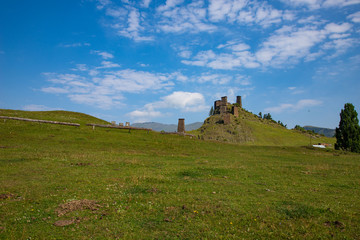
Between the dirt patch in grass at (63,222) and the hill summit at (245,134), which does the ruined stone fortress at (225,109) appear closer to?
the hill summit at (245,134)

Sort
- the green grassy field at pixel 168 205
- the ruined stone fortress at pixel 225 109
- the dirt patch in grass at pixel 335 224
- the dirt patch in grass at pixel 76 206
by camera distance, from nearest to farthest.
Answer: the green grassy field at pixel 168 205
the dirt patch in grass at pixel 335 224
the dirt patch in grass at pixel 76 206
the ruined stone fortress at pixel 225 109

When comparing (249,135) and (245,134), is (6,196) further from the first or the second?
(249,135)

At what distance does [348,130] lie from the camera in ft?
248

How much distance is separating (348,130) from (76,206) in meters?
90.4

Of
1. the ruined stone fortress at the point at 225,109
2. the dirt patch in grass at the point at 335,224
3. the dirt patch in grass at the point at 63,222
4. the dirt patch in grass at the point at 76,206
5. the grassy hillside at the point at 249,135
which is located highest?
the ruined stone fortress at the point at 225,109

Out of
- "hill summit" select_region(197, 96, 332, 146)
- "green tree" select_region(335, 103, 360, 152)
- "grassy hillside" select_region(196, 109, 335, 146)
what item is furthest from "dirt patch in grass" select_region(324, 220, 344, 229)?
"grassy hillside" select_region(196, 109, 335, 146)

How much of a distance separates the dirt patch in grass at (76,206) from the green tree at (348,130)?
87.0 m

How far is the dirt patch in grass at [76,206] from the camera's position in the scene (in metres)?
9.61

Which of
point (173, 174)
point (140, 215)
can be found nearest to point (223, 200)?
point (140, 215)

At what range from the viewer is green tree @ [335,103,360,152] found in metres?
74.3

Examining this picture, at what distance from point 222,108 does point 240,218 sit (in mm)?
157122

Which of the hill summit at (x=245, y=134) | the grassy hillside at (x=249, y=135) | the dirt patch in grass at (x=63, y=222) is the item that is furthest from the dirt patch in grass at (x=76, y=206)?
the grassy hillside at (x=249, y=135)

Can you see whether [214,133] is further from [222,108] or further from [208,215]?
[208,215]

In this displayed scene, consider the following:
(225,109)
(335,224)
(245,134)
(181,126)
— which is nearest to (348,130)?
(245,134)
